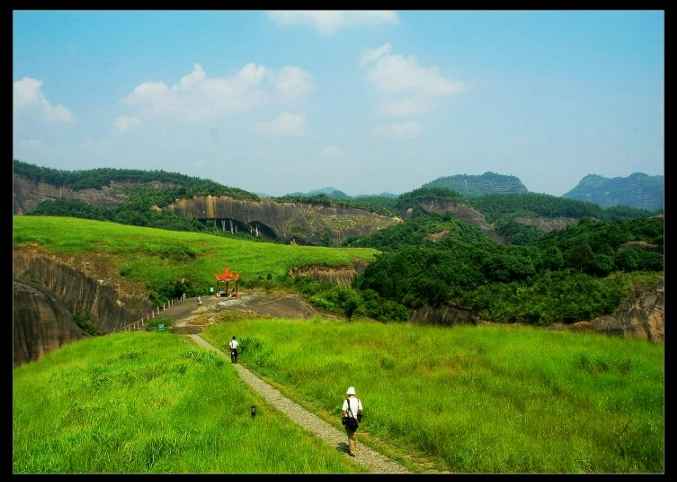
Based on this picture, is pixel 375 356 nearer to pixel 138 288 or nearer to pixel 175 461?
pixel 175 461

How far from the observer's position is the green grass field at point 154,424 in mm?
10586

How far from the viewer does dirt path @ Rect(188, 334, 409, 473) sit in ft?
35.6

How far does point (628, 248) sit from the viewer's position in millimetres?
54469

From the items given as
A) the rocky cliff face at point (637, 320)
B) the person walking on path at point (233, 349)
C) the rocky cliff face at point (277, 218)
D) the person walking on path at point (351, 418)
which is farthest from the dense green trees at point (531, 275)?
the rocky cliff face at point (277, 218)

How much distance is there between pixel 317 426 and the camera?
13.6 metres

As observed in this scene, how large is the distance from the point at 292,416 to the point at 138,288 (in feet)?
141

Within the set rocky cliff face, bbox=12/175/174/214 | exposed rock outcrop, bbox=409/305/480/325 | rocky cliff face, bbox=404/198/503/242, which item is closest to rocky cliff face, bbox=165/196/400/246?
rocky cliff face, bbox=404/198/503/242

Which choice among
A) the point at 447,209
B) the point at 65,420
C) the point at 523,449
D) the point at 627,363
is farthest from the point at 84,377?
the point at 447,209

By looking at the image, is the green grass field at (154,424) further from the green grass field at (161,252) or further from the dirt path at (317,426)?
the green grass field at (161,252)

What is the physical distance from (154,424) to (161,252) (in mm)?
51757

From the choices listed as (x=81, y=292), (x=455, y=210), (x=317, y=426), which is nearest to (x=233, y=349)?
(x=317, y=426)

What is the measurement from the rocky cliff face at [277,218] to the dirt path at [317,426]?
115489 mm

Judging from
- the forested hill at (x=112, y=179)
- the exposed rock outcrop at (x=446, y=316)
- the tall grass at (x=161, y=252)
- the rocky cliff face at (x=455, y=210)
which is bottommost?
the exposed rock outcrop at (x=446, y=316)

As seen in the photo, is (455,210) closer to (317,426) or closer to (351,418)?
(317,426)
